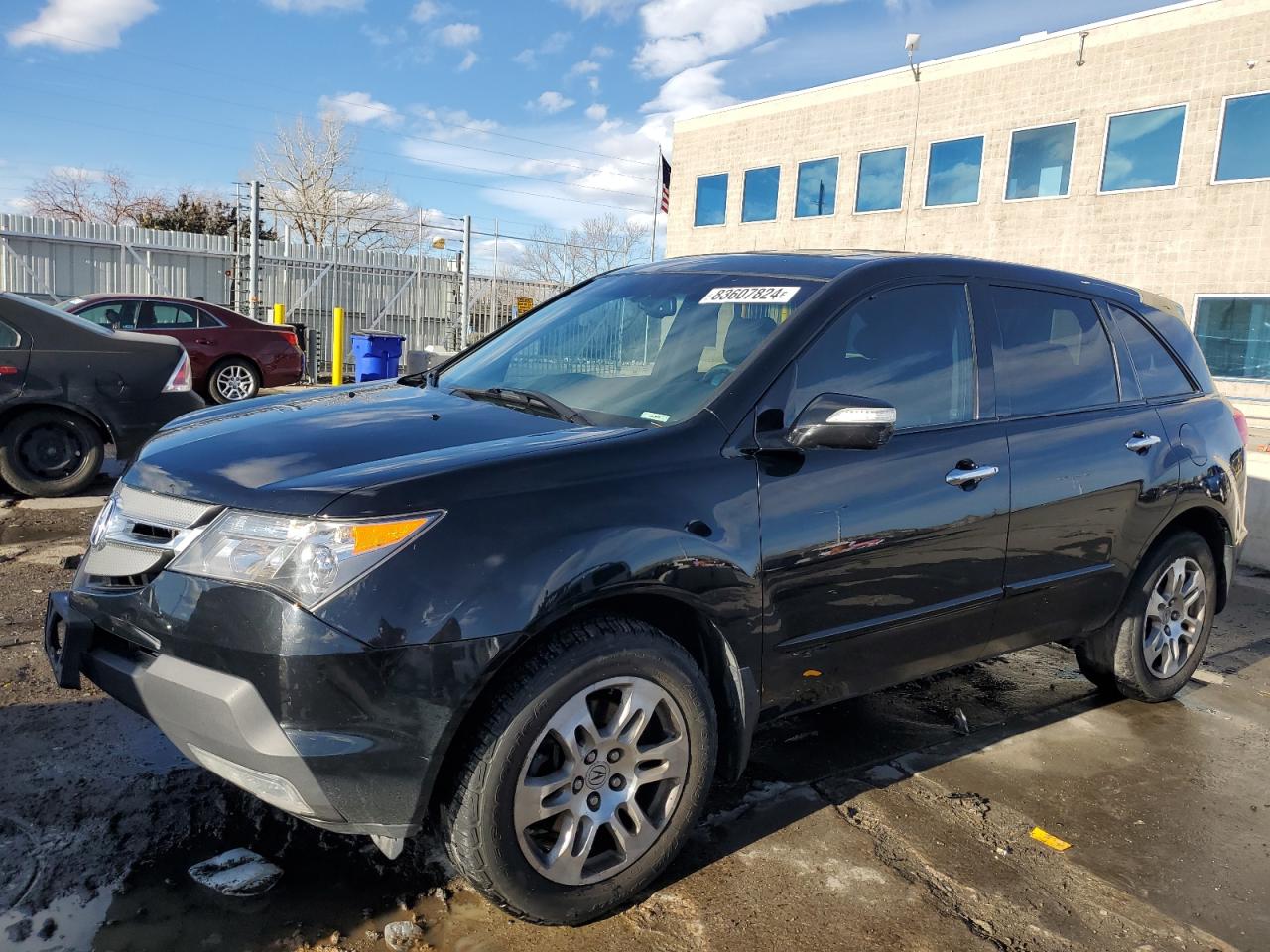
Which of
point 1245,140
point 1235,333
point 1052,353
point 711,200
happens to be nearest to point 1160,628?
point 1052,353

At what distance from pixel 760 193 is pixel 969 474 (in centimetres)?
2500

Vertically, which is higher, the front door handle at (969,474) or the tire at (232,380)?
the front door handle at (969,474)

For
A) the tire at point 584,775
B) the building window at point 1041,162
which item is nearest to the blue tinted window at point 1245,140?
the building window at point 1041,162

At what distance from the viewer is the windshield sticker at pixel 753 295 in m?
3.23

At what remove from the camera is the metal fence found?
18.9 metres

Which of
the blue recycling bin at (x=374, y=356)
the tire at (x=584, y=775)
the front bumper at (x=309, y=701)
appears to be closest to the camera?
the front bumper at (x=309, y=701)

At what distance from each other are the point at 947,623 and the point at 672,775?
1230 millimetres

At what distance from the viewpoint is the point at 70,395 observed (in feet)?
23.0

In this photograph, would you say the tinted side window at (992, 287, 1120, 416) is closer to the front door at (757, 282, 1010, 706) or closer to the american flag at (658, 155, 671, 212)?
the front door at (757, 282, 1010, 706)

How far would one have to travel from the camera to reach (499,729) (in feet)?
7.63

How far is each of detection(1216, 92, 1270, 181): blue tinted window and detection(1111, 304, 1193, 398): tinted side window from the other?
17.0m

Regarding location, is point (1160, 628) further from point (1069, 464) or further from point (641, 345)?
point (641, 345)

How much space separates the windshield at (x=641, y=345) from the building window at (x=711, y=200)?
25.3m

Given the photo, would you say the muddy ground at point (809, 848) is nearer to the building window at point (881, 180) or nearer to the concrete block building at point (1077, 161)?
the concrete block building at point (1077, 161)
